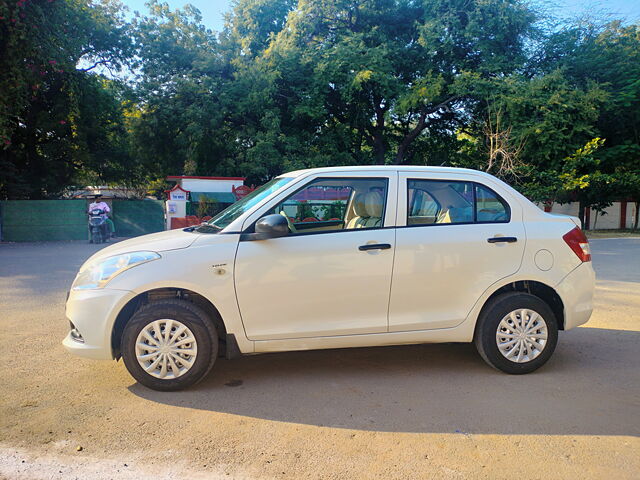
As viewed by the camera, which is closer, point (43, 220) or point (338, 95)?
point (43, 220)

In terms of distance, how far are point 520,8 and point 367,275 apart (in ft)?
68.7

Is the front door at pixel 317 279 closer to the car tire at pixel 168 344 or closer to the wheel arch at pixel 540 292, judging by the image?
the car tire at pixel 168 344

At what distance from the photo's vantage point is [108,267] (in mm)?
3896

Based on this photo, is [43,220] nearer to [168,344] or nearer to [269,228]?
[168,344]

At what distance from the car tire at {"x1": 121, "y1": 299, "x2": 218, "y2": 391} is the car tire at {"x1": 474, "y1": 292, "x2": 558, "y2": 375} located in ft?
7.83

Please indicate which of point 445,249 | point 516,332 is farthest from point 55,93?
point 516,332

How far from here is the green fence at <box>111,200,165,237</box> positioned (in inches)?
750

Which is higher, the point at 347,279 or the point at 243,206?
the point at 243,206

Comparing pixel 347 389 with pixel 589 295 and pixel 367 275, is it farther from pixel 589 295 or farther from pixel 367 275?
pixel 589 295

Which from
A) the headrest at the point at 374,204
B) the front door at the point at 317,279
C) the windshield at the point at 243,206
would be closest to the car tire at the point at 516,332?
the front door at the point at 317,279

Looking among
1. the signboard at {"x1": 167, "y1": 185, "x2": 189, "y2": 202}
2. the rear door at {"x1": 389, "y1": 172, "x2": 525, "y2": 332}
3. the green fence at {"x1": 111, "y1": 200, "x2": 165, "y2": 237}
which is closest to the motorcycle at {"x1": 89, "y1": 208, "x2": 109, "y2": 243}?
the green fence at {"x1": 111, "y1": 200, "x2": 165, "y2": 237}

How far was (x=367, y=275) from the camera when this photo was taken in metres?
4.05

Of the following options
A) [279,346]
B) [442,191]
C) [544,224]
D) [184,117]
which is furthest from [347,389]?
[184,117]

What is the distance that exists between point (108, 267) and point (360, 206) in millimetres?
2228
